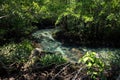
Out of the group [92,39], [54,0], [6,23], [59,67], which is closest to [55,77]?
[59,67]

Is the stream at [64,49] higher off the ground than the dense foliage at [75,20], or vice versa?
the dense foliage at [75,20]

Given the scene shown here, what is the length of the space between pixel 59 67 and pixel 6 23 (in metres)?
7.83

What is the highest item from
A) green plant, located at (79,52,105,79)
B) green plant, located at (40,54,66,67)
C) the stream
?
green plant, located at (79,52,105,79)

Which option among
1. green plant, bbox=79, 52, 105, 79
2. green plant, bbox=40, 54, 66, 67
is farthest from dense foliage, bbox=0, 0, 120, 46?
green plant, bbox=79, 52, 105, 79

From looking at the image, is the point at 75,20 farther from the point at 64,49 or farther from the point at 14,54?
the point at 14,54

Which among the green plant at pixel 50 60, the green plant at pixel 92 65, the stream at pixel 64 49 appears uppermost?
the green plant at pixel 92 65

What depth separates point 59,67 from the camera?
1241 cm

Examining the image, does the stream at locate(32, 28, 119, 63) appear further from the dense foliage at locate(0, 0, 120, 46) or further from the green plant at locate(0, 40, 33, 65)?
the green plant at locate(0, 40, 33, 65)

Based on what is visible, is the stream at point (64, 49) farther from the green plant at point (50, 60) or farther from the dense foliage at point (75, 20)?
the green plant at point (50, 60)

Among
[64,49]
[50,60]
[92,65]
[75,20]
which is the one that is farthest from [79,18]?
[92,65]

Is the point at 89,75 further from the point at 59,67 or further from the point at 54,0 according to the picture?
the point at 54,0

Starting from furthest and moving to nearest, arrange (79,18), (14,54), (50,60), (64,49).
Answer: (79,18), (64,49), (14,54), (50,60)

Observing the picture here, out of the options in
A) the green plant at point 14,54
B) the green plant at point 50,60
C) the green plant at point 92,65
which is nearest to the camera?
the green plant at point 92,65

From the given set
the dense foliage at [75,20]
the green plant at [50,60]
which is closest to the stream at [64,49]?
the dense foliage at [75,20]
